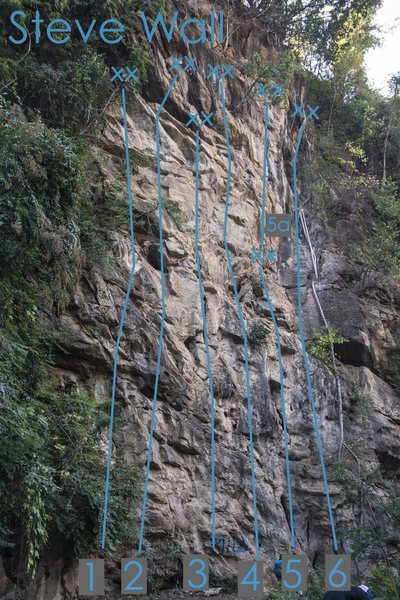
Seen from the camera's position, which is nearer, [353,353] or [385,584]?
[385,584]

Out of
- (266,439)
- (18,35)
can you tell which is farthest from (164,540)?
(18,35)

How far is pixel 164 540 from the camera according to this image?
965cm

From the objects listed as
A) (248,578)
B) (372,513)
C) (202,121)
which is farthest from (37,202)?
(372,513)

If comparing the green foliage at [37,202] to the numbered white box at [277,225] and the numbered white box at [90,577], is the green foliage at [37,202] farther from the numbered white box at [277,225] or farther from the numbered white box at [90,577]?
the numbered white box at [277,225]

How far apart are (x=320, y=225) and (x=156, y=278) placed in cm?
891

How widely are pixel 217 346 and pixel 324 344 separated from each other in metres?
4.28

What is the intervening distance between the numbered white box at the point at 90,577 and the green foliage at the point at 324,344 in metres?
8.97

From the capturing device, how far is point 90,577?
23.2 feet

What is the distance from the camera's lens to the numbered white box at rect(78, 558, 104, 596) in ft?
21.8

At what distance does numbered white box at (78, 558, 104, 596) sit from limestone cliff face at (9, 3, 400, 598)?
2.10 feet

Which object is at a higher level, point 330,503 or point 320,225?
point 320,225

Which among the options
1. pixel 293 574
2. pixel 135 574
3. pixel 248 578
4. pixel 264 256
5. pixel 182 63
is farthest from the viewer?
pixel 264 256

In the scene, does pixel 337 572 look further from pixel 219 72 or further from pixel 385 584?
pixel 219 72

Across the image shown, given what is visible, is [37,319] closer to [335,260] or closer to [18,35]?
[18,35]
